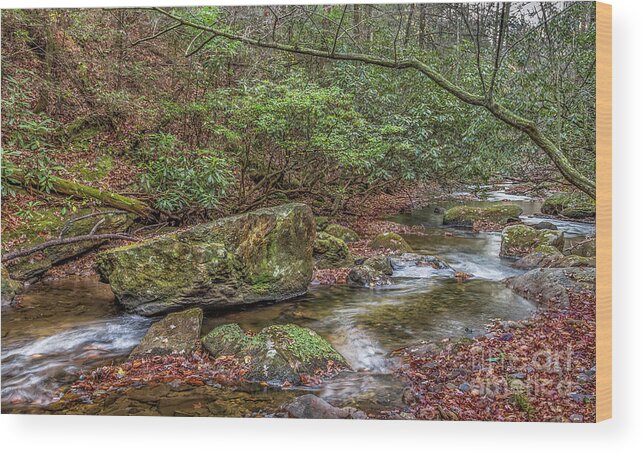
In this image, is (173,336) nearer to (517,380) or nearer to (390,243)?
(517,380)

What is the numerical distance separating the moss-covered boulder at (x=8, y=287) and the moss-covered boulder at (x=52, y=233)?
0.24ft

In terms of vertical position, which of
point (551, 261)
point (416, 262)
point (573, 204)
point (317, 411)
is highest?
point (573, 204)

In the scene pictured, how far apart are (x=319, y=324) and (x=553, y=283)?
2.23 metres

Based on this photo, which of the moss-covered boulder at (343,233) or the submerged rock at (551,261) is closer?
the submerged rock at (551,261)

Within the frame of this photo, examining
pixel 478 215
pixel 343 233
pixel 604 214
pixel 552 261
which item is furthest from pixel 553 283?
pixel 343 233

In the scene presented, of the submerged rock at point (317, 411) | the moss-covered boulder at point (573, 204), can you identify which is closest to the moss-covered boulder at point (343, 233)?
the moss-covered boulder at point (573, 204)

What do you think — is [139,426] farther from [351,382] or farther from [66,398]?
[351,382]

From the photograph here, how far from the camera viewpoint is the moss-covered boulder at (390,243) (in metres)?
6.27

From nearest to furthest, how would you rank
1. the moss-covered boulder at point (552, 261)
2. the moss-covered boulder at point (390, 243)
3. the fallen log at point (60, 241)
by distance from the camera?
the moss-covered boulder at point (552, 261) → the fallen log at point (60, 241) → the moss-covered boulder at point (390, 243)

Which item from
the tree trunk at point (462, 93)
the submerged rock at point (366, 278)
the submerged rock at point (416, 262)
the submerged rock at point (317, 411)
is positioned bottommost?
the submerged rock at point (317, 411)

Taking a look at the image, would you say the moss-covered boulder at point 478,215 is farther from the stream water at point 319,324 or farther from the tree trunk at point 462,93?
the tree trunk at point 462,93

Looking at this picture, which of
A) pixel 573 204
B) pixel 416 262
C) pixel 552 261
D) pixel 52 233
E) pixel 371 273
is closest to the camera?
pixel 573 204

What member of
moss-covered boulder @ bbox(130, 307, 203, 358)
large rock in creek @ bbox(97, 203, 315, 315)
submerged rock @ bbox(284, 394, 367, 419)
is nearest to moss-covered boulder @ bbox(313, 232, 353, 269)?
large rock in creek @ bbox(97, 203, 315, 315)

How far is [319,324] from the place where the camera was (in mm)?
4086
